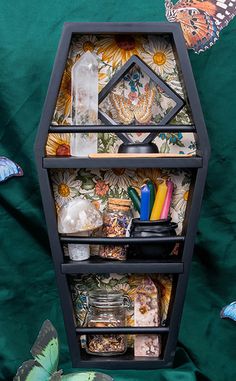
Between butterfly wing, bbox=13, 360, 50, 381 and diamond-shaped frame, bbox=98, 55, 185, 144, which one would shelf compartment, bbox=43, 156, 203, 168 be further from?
butterfly wing, bbox=13, 360, 50, 381

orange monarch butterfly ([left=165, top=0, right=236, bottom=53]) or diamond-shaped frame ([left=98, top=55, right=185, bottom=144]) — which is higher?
orange monarch butterfly ([left=165, top=0, right=236, bottom=53])

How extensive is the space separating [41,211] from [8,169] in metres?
0.14

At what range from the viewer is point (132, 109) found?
1.50 meters

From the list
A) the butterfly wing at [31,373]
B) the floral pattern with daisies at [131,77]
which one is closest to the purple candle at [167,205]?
the floral pattern with daisies at [131,77]

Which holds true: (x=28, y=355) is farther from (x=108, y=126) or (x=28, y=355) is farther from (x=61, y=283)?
(x=108, y=126)

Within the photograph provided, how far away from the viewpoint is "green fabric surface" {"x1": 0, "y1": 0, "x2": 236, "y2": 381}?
150cm

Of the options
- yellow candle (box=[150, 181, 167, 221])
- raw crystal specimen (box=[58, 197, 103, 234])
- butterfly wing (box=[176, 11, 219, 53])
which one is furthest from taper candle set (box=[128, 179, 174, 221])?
butterfly wing (box=[176, 11, 219, 53])

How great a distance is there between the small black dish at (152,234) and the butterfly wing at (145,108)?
26cm

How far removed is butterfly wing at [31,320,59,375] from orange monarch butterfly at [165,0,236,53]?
79 centimetres

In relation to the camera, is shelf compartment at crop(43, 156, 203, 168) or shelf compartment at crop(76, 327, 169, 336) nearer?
shelf compartment at crop(43, 156, 203, 168)

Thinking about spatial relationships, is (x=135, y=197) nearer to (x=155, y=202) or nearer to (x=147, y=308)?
(x=155, y=202)

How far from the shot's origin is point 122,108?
4.91 ft

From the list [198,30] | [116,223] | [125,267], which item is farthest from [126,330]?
[198,30]

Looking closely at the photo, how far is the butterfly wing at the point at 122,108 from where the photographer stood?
150 centimetres
